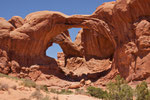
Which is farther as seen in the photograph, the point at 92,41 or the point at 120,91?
the point at 92,41

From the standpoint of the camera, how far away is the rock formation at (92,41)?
1664 cm

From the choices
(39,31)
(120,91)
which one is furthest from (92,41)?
(120,91)

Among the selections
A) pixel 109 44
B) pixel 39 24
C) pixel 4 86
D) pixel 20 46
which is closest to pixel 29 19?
pixel 39 24

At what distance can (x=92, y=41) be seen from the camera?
25531 mm

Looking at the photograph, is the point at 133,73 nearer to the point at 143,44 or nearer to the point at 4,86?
the point at 143,44

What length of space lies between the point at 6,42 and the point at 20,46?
1.51m

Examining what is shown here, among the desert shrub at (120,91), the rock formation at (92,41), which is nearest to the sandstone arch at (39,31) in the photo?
the rock formation at (92,41)

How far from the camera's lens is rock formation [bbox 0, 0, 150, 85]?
16641 mm

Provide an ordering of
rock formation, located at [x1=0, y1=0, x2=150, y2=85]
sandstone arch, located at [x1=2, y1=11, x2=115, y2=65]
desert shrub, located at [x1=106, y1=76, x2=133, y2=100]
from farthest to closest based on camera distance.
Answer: sandstone arch, located at [x1=2, y1=11, x2=115, y2=65]
rock formation, located at [x1=0, y1=0, x2=150, y2=85]
desert shrub, located at [x1=106, y1=76, x2=133, y2=100]

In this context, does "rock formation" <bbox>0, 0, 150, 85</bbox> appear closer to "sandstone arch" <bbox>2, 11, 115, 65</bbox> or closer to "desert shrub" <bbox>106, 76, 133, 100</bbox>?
"sandstone arch" <bbox>2, 11, 115, 65</bbox>

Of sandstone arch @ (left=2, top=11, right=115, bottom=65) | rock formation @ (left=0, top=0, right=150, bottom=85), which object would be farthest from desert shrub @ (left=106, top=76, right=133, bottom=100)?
sandstone arch @ (left=2, top=11, right=115, bottom=65)

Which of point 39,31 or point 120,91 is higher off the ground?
point 39,31

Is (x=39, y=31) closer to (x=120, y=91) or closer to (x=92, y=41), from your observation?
(x=92, y=41)

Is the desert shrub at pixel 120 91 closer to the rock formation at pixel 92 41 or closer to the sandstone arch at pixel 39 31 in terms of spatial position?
the rock formation at pixel 92 41
